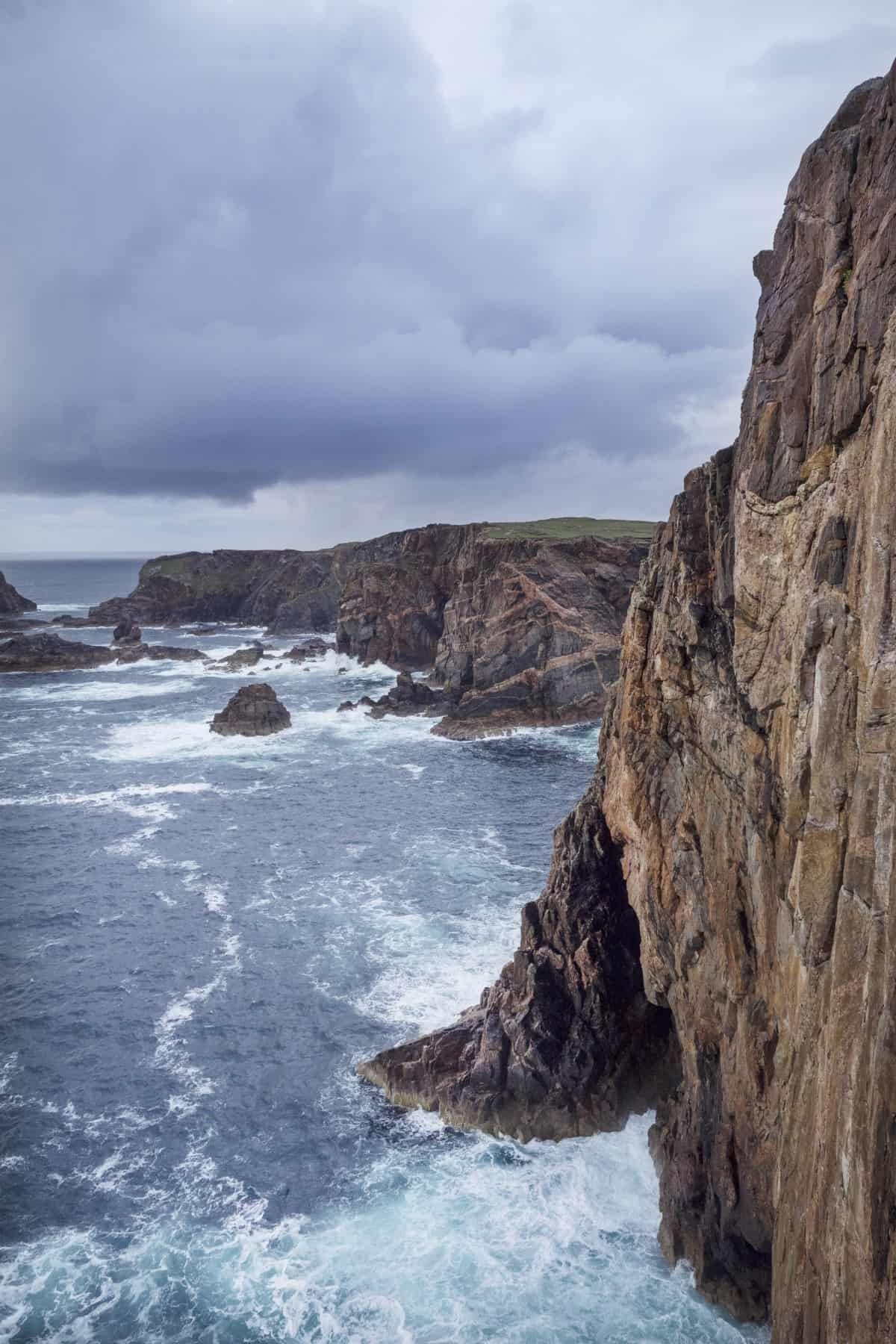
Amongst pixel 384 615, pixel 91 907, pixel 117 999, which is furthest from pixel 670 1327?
pixel 384 615

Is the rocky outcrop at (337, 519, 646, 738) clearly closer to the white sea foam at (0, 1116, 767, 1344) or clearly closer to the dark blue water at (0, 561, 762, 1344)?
the dark blue water at (0, 561, 762, 1344)

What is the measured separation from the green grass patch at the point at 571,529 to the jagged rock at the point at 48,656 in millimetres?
68241

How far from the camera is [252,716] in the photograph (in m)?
84.8

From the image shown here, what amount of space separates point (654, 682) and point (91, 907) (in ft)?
115

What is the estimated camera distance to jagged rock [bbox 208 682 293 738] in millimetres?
83938

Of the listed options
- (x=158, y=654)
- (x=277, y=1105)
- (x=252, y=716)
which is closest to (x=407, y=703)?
(x=252, y=716)

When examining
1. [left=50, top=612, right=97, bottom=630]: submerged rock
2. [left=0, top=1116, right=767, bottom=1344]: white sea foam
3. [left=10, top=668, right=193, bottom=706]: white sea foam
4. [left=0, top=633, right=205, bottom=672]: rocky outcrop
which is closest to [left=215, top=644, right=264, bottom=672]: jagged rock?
[left=0, top=633, right=205, bottom=672]: rocky outcrop

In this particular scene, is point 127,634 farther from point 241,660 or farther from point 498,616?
point 498,616

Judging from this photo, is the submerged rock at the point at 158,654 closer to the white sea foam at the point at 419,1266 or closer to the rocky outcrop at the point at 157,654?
the rocky outcrop at the point at 157,654

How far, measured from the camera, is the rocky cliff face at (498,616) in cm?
8731

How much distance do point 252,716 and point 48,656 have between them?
62.7 meters

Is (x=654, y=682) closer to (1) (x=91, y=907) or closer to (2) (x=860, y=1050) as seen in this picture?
(2) (x=860, y=1050)

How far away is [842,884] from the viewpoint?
12.5 metres

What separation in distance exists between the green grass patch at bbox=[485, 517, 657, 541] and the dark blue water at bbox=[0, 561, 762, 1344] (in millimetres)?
55881
